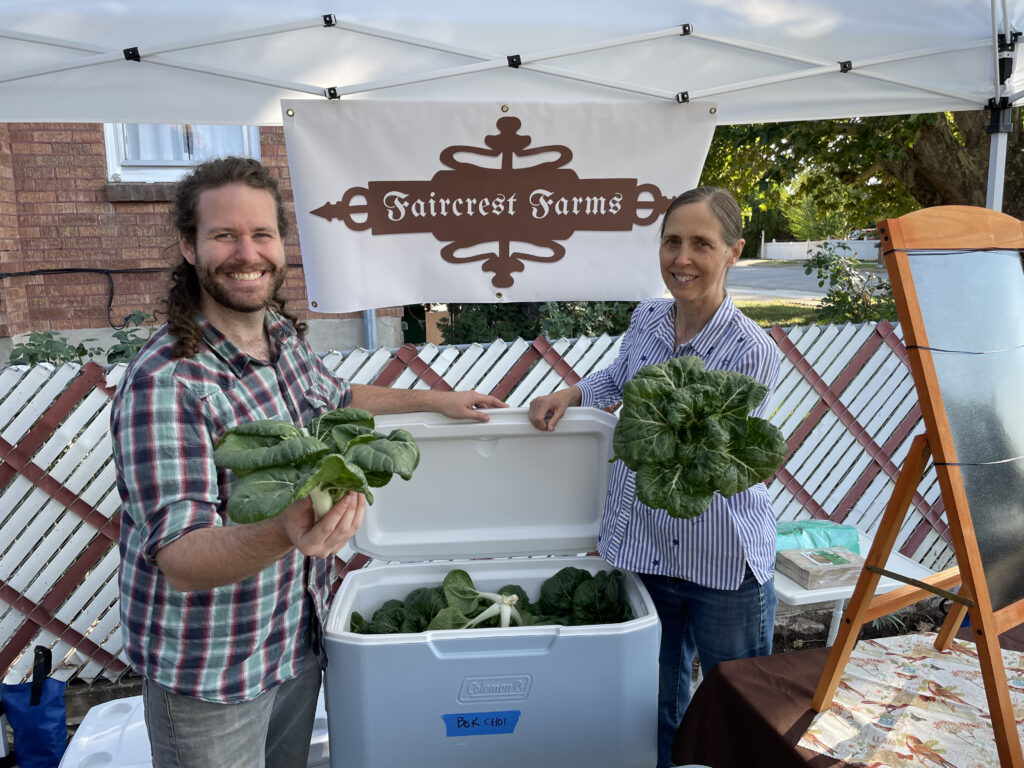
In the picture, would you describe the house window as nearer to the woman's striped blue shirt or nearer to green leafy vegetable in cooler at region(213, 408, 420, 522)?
the woman's striped blue shirt

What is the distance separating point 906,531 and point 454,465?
3.95m

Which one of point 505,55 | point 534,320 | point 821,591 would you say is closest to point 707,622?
point 821,591

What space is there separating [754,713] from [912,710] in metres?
0.34

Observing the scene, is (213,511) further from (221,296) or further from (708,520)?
(708,520)

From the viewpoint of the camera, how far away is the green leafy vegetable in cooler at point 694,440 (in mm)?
1559

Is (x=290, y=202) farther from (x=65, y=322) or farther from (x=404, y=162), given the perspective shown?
(x=404, y=162)

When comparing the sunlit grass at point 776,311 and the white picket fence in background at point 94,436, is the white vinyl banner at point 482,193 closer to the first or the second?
the white picket fence in background at point 94,436

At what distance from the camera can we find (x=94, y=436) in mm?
3482

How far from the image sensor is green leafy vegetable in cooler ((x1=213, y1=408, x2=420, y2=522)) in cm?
119

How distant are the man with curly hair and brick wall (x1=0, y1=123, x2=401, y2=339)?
3.99m

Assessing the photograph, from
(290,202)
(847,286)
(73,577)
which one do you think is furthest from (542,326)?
(73,577)

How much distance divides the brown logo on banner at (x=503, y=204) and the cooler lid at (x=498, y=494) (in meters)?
1.08

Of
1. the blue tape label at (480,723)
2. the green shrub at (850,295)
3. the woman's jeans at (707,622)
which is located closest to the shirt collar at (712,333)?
the woman's jeans at (707,622)

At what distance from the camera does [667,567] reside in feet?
6.48
